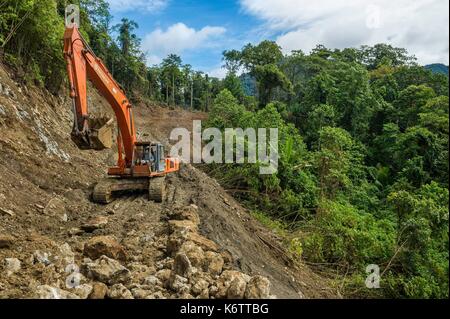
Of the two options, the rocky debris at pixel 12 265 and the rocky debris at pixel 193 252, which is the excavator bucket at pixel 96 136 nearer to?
the rocky debris at pixel 12 265

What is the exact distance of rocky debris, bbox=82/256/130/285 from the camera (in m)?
4.68


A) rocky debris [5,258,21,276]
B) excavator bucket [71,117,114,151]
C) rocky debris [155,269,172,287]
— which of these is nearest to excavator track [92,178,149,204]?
excavator bucket [71,117,114,151]

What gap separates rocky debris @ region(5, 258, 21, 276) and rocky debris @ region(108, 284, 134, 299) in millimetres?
1347

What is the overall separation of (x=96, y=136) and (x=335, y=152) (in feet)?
38.6

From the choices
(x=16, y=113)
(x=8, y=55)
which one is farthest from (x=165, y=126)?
(x=16, y=113)

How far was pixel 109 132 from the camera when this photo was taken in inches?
286

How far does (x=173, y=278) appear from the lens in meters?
4.66

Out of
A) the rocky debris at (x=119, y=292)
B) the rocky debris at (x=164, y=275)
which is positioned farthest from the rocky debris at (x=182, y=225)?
the rocky debris at (x=119, y=292)

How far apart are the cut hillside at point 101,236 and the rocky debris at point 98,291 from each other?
0.01 metres

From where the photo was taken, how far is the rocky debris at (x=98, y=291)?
4312 millimetres

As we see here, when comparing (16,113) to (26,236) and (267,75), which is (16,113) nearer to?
(26,236)

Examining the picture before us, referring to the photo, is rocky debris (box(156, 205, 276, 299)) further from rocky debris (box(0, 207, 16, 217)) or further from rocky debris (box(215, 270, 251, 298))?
rocky debris (box(0, 207, 16, 217))
